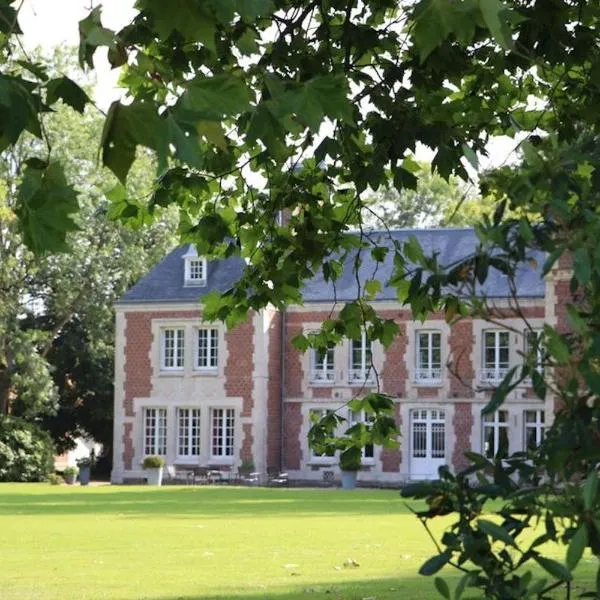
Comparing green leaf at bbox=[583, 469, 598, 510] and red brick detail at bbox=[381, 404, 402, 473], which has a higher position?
green leaf at bbox=[583, 469, 598, 510]

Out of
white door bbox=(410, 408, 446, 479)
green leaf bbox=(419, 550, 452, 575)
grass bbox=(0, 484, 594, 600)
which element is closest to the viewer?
green leaf bbox=(419, 550, 452, 575)

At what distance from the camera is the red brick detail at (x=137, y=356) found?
44656 mm

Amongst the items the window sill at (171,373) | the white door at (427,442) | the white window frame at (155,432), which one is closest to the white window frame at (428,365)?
the white door at (427,442)

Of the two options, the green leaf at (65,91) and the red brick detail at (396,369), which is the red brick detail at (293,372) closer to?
the red brick detail at (396,369)

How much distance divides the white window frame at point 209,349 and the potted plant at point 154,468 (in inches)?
126

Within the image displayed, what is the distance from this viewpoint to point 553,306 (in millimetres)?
36719

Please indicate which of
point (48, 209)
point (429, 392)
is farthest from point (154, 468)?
point (48, 209)

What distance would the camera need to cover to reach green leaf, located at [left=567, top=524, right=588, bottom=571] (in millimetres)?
2908

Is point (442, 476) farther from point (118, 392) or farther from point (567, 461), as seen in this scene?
point (118, 392)

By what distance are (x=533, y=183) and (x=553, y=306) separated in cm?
3388

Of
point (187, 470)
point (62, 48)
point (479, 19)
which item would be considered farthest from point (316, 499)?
point (479, 19)

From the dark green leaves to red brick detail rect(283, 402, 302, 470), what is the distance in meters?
39.7

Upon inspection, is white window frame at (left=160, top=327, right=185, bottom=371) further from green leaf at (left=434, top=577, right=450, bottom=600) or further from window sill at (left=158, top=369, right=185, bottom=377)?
green leaf at (left=434, top=577, right=450, bottom=600)

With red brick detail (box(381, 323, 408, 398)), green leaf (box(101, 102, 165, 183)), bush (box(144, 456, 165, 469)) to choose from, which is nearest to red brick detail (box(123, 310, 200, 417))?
bush (box(144, 456, 165, 469))
